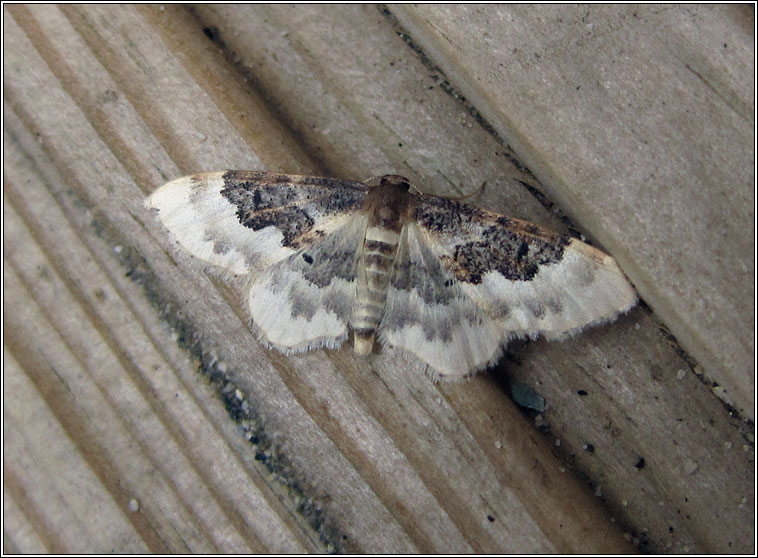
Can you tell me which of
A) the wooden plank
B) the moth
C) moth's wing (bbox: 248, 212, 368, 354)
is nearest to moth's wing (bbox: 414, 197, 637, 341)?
the moth

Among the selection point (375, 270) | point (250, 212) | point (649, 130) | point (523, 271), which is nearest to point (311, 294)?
point (375, 270)

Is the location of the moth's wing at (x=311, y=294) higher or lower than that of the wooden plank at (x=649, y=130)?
lower

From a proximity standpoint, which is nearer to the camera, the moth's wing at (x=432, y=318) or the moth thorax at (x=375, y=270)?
the moth's wing at (x=432, y=318)

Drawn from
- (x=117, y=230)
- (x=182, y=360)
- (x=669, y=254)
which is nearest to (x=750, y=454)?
(x=669, y=254)

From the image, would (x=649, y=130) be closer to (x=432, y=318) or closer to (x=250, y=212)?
(x=432, y=318)

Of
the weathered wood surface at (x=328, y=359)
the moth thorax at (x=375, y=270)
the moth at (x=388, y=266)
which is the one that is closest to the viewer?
the weathered wood surface at (x=328, y=359)

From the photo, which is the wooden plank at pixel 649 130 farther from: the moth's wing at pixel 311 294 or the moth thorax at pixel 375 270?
the moth's wing at pixel 311 294

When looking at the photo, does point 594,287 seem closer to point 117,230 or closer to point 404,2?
point 404,2

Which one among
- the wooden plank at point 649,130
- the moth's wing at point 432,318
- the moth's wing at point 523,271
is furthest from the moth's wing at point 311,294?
the wooden plank at point 649,130
